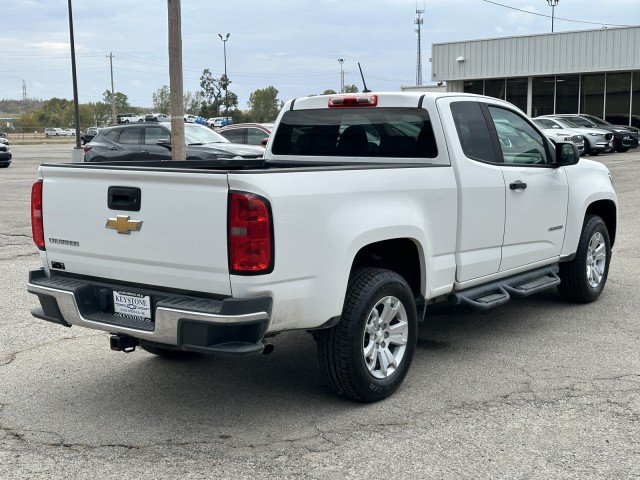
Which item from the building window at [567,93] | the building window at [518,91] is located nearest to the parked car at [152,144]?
the building window at [567,93]

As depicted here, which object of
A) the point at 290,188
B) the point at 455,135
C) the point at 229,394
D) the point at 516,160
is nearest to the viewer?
the point at 290,188

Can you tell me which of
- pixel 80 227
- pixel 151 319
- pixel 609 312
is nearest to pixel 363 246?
pixel 151 319

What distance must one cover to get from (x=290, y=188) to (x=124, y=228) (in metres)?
1.00

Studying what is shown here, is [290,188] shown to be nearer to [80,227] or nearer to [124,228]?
[124,228]

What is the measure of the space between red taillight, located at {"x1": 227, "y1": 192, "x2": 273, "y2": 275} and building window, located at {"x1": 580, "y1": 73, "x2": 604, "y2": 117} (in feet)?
122

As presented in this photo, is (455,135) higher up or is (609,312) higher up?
(455,135)

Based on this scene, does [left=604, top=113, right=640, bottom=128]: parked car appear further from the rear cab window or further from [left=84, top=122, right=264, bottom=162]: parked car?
the rear cab window

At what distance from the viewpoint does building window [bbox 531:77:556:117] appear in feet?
133

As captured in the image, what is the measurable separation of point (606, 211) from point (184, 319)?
512 cm

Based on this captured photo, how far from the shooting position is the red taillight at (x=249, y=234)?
4.13 m

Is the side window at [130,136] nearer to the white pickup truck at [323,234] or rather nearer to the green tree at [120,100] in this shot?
the white pickup truck at [323,234]

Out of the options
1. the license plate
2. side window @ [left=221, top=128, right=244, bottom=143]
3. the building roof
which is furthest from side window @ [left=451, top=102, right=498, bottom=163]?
the building roof

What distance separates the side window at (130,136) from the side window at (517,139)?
44.2 feet

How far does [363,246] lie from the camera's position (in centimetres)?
474
